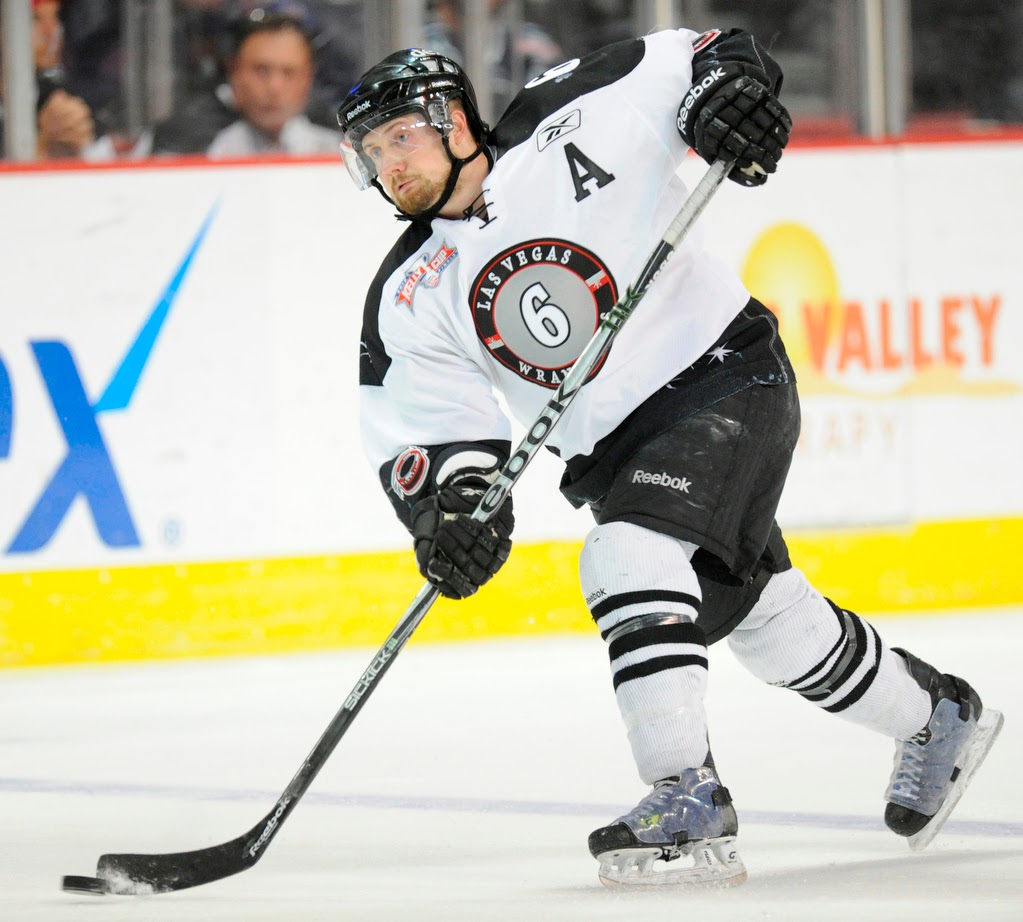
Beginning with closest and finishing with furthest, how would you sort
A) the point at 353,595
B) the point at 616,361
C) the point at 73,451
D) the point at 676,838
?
the point at 676,838
the point at 616,361
the point at 73,451
the point at 353,595

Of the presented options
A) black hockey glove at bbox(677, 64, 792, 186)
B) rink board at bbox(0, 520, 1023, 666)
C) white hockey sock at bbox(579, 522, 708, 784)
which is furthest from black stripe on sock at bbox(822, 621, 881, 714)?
rink board at bbox(0, 520, 1023, 666)

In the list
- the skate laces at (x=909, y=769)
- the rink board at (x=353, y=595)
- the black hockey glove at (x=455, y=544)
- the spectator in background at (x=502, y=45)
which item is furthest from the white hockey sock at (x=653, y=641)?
the spectator in background at (x=502, y=45)

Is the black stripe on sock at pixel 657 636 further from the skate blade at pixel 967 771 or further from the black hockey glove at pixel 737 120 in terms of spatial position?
the black hockey glove at pixel 737 120

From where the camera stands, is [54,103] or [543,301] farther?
[54,103]

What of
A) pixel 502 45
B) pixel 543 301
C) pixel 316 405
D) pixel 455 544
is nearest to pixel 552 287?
pixel 543 301

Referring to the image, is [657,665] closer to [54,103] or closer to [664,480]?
[664,480]

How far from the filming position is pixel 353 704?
229 centimetres

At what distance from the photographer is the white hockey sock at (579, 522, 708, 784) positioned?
2119 millimetres

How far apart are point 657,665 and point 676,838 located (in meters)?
0.20

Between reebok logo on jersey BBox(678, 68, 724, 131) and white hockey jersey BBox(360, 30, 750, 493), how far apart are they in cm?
4

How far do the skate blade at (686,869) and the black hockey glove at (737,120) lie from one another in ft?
2.81

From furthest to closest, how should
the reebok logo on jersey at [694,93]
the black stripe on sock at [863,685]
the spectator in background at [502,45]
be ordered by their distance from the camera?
1. the spectator in background at [502,45]
2. the black stripe on sock at [863,685]
3. the reebok logo on jersey at [694,93]

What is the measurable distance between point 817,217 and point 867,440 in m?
0.60

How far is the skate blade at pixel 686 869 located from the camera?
2.10 metres
